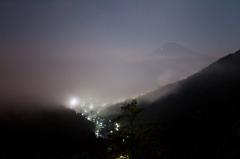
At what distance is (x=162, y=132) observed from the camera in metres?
10.3

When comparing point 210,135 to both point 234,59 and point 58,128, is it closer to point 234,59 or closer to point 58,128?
point 58,128

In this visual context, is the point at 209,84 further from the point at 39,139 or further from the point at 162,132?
the point at 39,139

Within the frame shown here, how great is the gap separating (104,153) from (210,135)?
3848cm

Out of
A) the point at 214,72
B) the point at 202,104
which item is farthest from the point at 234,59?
the point at 202,104

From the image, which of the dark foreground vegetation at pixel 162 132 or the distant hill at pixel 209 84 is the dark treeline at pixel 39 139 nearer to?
the dark foreground vegetation at pixel 162 132

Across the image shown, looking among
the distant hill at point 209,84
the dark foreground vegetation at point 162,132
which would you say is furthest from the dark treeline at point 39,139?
the distant hill at point 209,84

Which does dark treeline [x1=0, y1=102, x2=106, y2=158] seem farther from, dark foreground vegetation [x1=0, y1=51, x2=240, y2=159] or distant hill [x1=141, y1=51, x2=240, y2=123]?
distant hill [x1=141, y1=51, x2=240, y2=123]

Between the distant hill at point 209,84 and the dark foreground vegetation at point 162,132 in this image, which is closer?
the dark foreground vegetation at point 162,132

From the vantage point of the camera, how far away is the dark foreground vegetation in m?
8.62

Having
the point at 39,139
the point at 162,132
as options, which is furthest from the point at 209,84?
the point at 39,139

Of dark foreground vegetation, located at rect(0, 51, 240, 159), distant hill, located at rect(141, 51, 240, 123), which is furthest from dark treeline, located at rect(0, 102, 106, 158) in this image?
distant hill, located at rect(141, 51, 240, 123)

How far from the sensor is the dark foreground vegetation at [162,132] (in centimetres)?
862

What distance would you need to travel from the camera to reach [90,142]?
38.9 meters

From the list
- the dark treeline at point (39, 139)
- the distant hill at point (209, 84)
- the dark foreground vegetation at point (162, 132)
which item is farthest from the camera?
the distant hill at point (209, 84)
